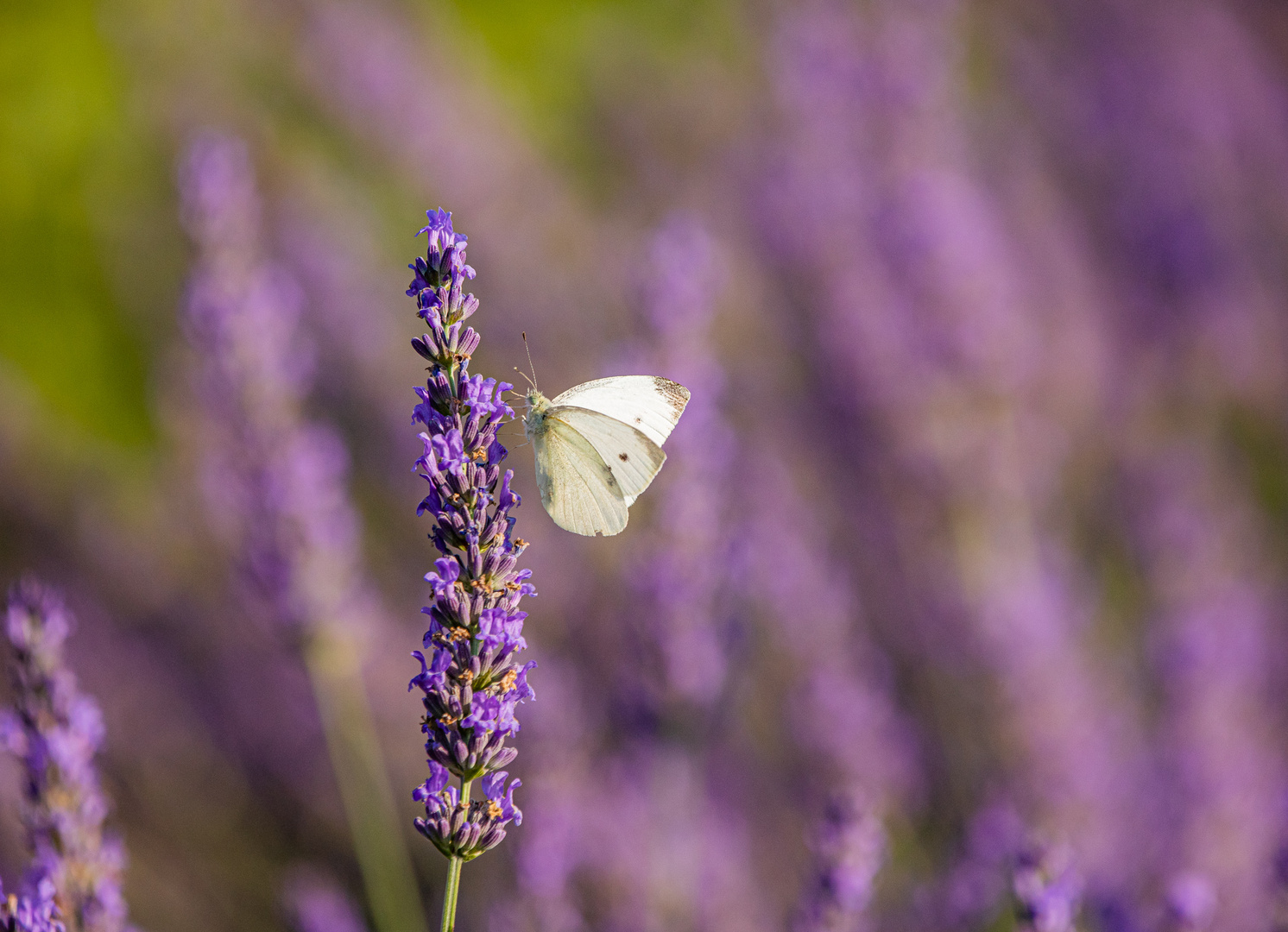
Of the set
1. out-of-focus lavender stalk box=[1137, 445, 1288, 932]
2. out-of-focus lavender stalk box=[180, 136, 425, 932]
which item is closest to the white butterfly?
out-of-focus lavender stalk box=[180, 136, 425, 932]

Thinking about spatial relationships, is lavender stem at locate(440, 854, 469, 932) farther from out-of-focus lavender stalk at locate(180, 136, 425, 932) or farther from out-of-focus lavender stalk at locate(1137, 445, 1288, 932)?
out-of-focus lavender stalk at locate(1137, 445, 1288, 932)

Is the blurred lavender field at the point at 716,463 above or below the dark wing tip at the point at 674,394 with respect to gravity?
above

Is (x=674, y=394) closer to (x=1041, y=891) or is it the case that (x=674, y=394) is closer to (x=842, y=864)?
(x=842, y=864)

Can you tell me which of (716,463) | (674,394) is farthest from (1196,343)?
(674,394)

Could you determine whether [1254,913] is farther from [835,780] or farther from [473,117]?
[473,117]

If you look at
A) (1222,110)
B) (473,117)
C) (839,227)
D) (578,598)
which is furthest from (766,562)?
(1222,110)

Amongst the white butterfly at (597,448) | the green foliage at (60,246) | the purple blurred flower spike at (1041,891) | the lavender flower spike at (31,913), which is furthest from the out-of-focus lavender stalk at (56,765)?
the green foliage at (60,246)

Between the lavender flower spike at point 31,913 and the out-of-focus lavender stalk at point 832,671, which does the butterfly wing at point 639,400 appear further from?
the out-of-focus lavender stalk at point 832,671
